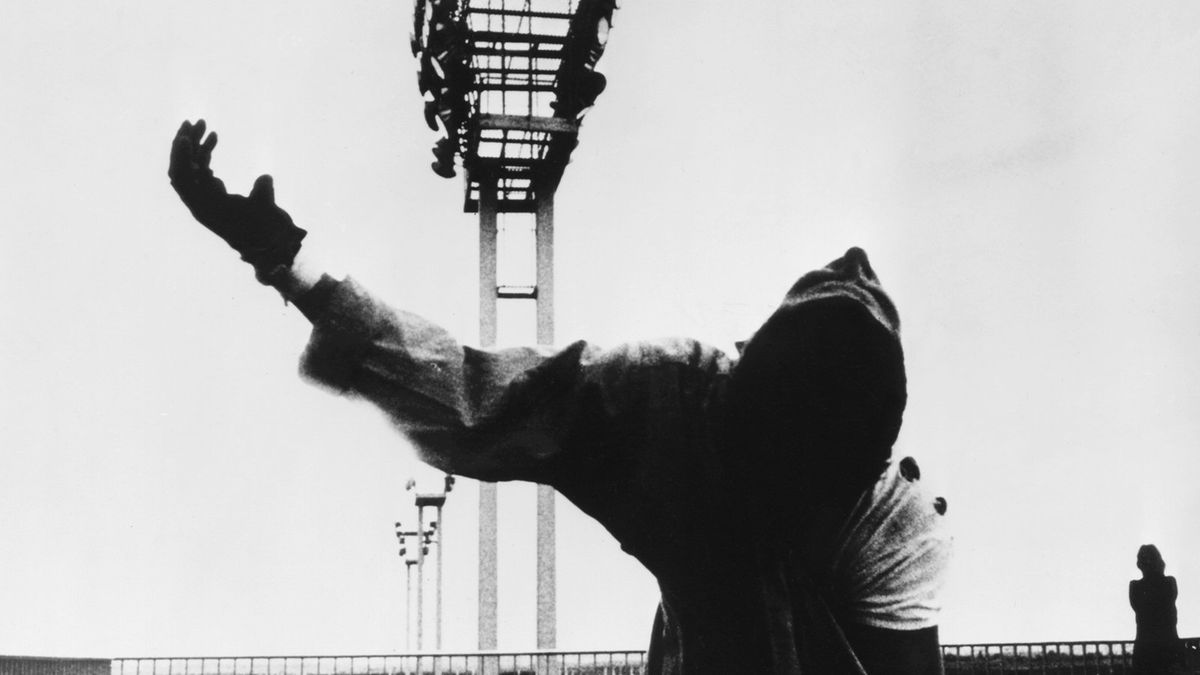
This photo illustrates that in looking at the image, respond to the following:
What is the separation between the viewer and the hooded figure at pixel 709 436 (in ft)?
3.64

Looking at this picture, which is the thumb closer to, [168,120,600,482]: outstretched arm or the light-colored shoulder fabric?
[168,120,600,482]: outstretched arm

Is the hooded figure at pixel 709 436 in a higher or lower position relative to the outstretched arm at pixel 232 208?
lower

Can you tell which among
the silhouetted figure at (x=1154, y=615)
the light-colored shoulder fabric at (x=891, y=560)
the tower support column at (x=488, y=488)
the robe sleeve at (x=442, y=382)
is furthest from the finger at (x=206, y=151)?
the tower support column at (x=488, y=488)

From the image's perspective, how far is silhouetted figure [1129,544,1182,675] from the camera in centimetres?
739

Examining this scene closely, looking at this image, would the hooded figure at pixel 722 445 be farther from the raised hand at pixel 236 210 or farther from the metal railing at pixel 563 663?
the metal railing at pixel 563 663

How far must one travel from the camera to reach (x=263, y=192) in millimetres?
1108

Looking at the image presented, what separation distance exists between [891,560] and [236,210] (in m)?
0.76

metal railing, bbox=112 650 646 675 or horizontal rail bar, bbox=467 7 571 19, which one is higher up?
horizontal rail bar, bbox=467 7 571 19

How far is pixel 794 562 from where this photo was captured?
1.26 meters

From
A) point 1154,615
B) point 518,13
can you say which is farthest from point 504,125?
point 1154,615

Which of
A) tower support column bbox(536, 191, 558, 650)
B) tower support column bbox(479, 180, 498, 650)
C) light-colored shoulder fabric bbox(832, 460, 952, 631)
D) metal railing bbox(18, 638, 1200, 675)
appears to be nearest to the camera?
light-colored shoulder fabric bbox(832, 460, 952, 631)

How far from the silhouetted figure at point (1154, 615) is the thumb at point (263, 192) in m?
7.15

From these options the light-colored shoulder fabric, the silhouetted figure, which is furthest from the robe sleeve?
the silhouetted figure

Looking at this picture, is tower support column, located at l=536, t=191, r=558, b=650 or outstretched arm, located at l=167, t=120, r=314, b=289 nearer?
outstretched arm, located at l=167, t=120, r=314, b=289
